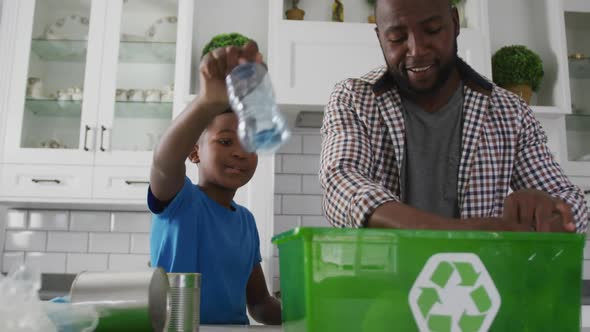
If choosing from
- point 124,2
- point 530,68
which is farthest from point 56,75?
point 530,68

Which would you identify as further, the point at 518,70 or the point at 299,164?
the point at 299,164

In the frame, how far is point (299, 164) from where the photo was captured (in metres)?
2.45

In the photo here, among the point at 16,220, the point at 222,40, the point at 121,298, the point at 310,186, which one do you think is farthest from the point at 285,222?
the point at 121,298

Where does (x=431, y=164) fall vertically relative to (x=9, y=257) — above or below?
above

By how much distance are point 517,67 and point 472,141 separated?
139 centimetres

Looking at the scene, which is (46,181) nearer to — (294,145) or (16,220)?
(16,220)

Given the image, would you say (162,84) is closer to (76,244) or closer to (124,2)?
(124,2)

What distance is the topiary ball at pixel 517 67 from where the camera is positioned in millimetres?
2264

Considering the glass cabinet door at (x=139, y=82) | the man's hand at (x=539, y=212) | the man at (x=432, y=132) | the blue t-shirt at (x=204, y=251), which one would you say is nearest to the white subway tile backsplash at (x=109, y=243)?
the glass cabinet door at (x=139, y=82)

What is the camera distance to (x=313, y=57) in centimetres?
217

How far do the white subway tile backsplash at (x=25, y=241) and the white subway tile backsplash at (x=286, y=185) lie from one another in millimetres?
1129

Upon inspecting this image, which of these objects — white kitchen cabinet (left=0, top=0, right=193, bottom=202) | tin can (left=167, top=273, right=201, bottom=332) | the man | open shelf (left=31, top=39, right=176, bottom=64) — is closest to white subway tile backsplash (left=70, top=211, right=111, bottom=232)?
white kitchen cabinet (left=0, top=0, right=193, bottom=202)

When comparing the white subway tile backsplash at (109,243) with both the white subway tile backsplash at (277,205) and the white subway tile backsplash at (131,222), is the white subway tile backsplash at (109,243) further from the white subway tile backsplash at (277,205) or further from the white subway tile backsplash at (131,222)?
the white subway tile backsplash at (277,205)

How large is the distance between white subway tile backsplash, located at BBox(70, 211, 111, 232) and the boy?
4.78ft
